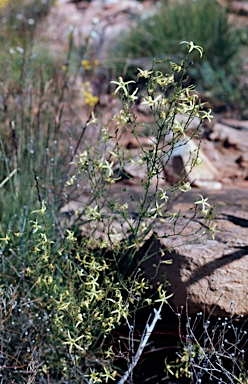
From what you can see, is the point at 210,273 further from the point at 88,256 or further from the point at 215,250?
the point at 88,256

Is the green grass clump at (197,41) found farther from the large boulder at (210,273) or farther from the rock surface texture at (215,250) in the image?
the large boulder at (210,273)

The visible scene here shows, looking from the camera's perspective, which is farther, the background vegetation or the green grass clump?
the green grass clump

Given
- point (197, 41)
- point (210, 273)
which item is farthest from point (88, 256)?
point (197, 41)

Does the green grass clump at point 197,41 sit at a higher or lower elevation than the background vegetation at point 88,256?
higher

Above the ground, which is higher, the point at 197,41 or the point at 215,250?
the point at 197,41

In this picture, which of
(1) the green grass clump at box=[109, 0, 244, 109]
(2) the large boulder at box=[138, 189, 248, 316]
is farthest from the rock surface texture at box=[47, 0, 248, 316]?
(1) the green grass clump at box=[109, 0, 244, 109]

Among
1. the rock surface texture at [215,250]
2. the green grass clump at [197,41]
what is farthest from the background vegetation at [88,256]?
the green grass clump at [197,41]

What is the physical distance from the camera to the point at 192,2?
7.37 meters

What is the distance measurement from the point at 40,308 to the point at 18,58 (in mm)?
4341

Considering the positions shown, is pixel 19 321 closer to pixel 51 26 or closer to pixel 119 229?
pixel 119 229

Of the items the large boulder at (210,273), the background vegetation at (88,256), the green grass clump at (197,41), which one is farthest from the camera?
the green grass clump at (197,41)

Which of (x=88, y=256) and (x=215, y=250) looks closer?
(x=215, y=250)

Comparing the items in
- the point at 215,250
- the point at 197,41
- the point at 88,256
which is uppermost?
Result: the point at 197,41

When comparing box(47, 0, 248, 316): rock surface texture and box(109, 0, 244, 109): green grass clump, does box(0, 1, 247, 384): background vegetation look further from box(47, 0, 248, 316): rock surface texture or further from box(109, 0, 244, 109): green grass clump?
box(109, 0, 244, 109): green grass clump
